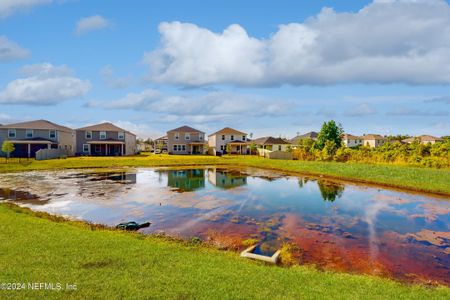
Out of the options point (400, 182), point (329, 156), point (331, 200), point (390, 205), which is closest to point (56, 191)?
point (331, 200)

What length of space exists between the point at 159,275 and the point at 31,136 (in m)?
58.2

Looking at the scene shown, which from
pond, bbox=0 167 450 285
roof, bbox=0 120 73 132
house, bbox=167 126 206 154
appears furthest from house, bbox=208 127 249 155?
pond, bbox=0 167 450 285

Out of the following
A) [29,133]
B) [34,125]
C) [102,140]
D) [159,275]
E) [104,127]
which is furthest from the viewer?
[104,127]

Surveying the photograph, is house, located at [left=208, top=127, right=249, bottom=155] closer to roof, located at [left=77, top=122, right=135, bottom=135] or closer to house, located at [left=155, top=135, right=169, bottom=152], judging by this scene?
house, located at [left=155, top=135, right=169, bottom=152]

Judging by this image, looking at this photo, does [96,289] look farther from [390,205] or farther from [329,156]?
[329,156]

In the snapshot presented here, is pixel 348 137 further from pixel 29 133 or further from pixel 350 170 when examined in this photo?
pixel 29 133

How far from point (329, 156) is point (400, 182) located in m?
21.3

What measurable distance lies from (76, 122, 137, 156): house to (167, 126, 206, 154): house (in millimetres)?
10249

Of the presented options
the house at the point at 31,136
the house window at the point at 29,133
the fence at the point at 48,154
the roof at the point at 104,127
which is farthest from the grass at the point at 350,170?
the roof at the point at 104,127

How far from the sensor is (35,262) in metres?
7.73

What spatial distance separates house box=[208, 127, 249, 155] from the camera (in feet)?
237

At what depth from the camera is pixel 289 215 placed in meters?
17.2

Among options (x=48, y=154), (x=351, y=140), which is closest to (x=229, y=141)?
(x=48, y=154)

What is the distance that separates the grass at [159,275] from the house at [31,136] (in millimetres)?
50696
